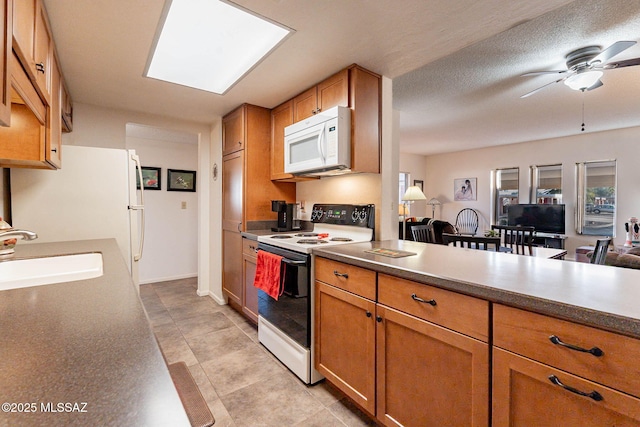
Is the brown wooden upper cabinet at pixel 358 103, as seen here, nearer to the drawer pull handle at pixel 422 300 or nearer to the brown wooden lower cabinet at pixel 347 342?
the brown wooden lower cabinet at pixel 347 342

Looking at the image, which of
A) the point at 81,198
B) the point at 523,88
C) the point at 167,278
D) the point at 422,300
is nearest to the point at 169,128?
the point at 81,198

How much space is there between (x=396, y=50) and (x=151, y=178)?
12.4ft

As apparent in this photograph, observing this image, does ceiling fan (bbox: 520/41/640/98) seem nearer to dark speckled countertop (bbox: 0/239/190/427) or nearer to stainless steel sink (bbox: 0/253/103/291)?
dark speckled countertop (bbox: 0/239/190/427)

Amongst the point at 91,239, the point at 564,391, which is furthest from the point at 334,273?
the point at 91,239

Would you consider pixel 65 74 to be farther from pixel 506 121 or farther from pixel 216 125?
pixel 506 121

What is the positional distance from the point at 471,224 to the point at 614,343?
22.3 ft

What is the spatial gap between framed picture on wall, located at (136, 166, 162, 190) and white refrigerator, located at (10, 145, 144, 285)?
1944 millimetres

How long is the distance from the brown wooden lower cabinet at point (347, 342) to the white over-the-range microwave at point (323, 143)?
86 cm

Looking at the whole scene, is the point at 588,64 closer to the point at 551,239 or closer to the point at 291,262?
the point at 291,262

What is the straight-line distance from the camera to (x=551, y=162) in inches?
225

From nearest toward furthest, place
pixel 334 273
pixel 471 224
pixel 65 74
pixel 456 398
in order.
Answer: pixel 456 398 < pixel 334 273 < pixel 65 74 < pixel 471 224

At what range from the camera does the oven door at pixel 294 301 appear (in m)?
1.89

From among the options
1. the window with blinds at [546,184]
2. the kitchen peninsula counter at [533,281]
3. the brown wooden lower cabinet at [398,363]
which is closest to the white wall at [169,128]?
the brown wooden lower cabinet at [398,363]

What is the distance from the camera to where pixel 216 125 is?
11.4 feet
